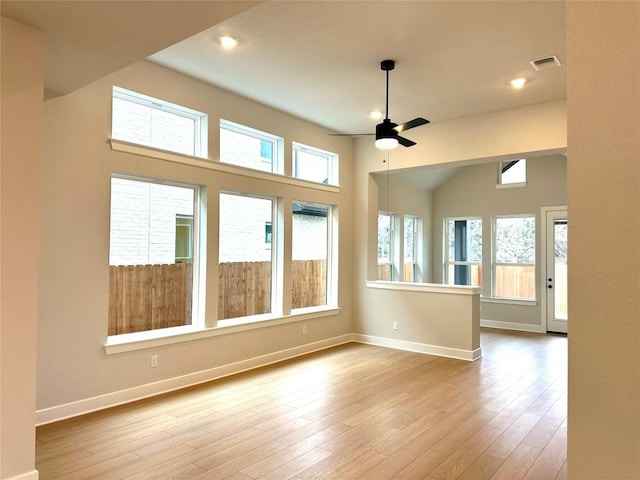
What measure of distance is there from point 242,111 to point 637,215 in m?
4.71

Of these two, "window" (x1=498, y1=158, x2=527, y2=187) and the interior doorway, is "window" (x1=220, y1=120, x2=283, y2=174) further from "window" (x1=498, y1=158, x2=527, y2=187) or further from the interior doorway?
the interior doorway

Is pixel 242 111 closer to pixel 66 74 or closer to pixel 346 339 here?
pixel 66 74

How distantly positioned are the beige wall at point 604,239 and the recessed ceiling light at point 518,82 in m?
3.82

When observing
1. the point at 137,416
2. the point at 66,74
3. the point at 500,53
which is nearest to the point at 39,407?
the point at 137,416

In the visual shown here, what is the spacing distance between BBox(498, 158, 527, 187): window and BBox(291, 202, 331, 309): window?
4.24 meters

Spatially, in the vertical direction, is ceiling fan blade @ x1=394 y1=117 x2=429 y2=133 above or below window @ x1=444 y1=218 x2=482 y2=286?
above

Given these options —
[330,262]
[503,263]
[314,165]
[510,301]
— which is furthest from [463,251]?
[314,165]

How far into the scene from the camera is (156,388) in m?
4.14

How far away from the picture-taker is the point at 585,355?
1.04 metres

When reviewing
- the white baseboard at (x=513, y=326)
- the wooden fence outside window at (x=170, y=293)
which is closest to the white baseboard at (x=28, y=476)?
the wooden fence outside window at (x=170, y=293)

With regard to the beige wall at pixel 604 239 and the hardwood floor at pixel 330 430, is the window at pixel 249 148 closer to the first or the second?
the hardwood floor at pixel 330 430

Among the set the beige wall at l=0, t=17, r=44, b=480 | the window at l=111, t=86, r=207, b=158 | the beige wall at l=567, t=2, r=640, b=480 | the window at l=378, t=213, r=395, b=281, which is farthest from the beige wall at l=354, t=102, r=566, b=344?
the beige wall at l=0, t=17, r=44, b=480

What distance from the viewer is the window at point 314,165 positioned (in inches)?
237

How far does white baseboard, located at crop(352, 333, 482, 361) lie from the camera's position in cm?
570
